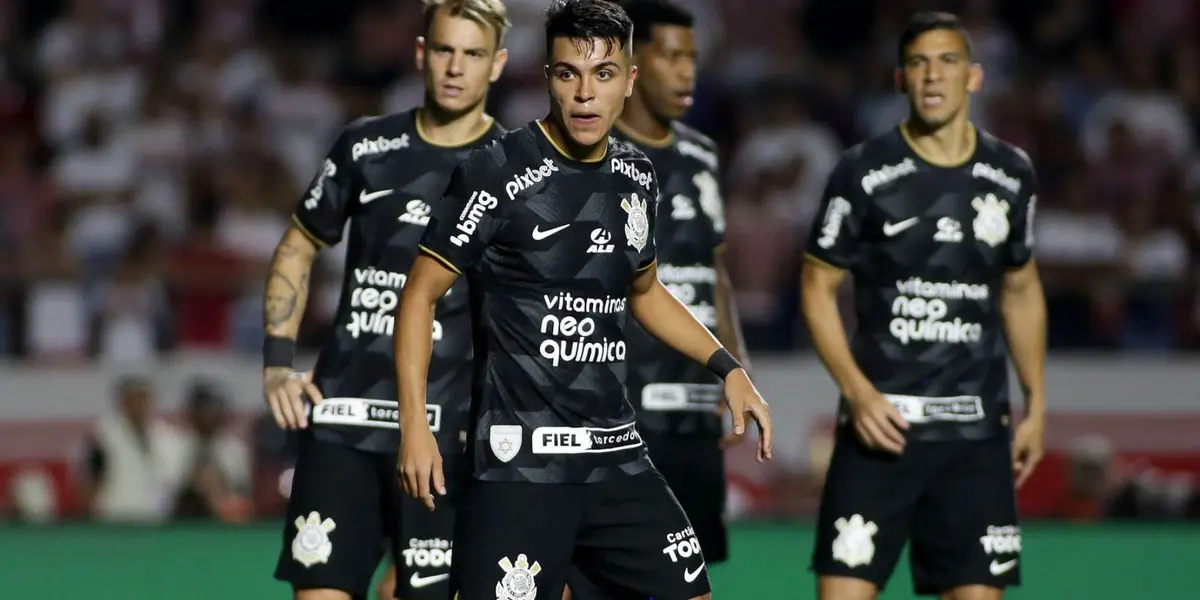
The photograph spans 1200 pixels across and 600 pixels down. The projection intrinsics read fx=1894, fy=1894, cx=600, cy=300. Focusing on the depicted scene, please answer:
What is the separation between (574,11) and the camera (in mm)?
5121

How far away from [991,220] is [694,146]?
1287 millimetres

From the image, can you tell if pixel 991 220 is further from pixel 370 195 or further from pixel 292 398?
pixel 292 398

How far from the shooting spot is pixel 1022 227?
679cm

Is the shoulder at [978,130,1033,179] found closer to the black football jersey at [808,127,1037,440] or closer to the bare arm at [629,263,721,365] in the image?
the black football jersey at [808,127,1037,440]

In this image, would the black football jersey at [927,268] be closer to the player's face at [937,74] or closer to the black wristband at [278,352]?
the player's face at [937,74]

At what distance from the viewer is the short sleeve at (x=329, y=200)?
627 centimetres

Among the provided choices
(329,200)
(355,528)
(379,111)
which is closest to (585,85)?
(329,200)

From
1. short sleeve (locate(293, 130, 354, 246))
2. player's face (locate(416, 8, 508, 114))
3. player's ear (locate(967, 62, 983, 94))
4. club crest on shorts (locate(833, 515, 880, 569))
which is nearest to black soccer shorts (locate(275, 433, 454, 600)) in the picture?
short sleeve (locate(293, 130, 354, 246))

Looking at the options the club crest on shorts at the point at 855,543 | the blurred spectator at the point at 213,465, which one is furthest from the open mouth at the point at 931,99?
the blurred spectator at the point at 213,465

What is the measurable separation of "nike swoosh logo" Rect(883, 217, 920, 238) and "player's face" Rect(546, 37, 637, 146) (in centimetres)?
183

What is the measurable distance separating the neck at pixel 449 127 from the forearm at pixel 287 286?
1.79 ft

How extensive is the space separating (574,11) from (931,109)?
6.46 feet

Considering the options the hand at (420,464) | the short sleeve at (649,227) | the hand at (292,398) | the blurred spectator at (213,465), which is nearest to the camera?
the hand at (420,464)

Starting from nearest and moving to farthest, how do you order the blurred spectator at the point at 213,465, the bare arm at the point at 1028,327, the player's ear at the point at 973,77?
the player's ear at the point at 973,77 → the bare arm at the point at 1028,327 → the blurred spectator at the point at 213,465
